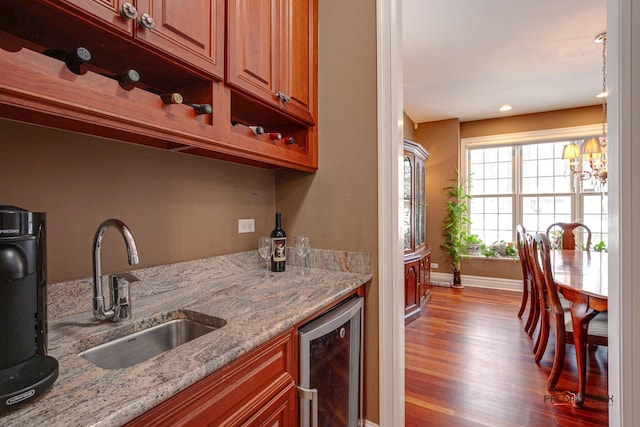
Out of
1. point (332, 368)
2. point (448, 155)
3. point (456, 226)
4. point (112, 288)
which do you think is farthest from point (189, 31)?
point (448, 155)

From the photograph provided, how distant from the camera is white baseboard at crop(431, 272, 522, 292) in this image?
14.6 ft

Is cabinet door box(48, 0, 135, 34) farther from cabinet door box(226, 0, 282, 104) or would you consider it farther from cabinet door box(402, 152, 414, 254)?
cabinet door box(402, 152, 414, 254)

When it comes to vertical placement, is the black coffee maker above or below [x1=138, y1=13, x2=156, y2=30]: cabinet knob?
below

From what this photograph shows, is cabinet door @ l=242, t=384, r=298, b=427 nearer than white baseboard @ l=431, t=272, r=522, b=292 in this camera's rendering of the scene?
Yes

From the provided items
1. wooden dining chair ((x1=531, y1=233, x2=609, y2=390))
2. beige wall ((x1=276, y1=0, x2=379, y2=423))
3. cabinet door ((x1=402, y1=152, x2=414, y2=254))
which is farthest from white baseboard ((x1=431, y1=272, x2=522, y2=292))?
beige wall ((x1=276, y1=0, x2=379, y2=423))

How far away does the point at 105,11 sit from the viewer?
80 centimetres

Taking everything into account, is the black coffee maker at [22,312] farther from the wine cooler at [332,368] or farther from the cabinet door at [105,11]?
the wine cooler at [332,368]

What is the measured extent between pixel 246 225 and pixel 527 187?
4738mm

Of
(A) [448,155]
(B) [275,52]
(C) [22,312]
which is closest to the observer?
(C) [22,312]

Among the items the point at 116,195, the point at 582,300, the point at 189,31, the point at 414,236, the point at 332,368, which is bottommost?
the point at 332,368

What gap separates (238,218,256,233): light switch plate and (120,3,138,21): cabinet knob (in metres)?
1.05

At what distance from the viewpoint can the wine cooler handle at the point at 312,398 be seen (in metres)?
1.06

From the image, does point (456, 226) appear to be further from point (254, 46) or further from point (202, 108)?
point (202, 108)

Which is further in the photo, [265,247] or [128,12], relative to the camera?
[265,247]
